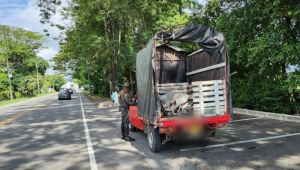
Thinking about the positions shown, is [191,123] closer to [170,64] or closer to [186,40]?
[186,40]

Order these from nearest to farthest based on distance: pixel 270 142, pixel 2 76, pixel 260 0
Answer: pixel 270 142 → pixel 260 0 → pixel 2 76

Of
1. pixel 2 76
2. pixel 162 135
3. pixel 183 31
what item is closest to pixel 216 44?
pixel 183 31

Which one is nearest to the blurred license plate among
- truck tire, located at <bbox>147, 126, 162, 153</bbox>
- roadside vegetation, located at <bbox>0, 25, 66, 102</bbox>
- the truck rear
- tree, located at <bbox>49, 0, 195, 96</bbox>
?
the truck rear

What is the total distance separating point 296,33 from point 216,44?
555cm

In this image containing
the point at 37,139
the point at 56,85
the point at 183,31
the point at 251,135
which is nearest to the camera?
the point at 183,31

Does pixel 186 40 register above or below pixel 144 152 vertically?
above

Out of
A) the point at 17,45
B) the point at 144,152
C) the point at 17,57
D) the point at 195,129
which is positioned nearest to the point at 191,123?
the point at 195,129

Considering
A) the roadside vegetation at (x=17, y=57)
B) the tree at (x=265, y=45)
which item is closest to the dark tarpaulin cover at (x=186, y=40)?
the tree at (x=265, y=45)

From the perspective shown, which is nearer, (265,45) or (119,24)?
(265,45)

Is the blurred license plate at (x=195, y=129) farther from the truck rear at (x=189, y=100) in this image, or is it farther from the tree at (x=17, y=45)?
the tree at (x=17, y=45)

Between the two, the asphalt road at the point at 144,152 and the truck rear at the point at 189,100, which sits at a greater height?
the truck rear at the point at 189,100

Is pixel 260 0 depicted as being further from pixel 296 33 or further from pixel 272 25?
pixel 296 33

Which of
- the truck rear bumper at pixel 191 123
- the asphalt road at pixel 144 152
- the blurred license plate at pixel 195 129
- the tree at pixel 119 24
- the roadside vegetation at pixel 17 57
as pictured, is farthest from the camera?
the roadside vegetation at pixel 17 57

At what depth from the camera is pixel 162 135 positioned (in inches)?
210
